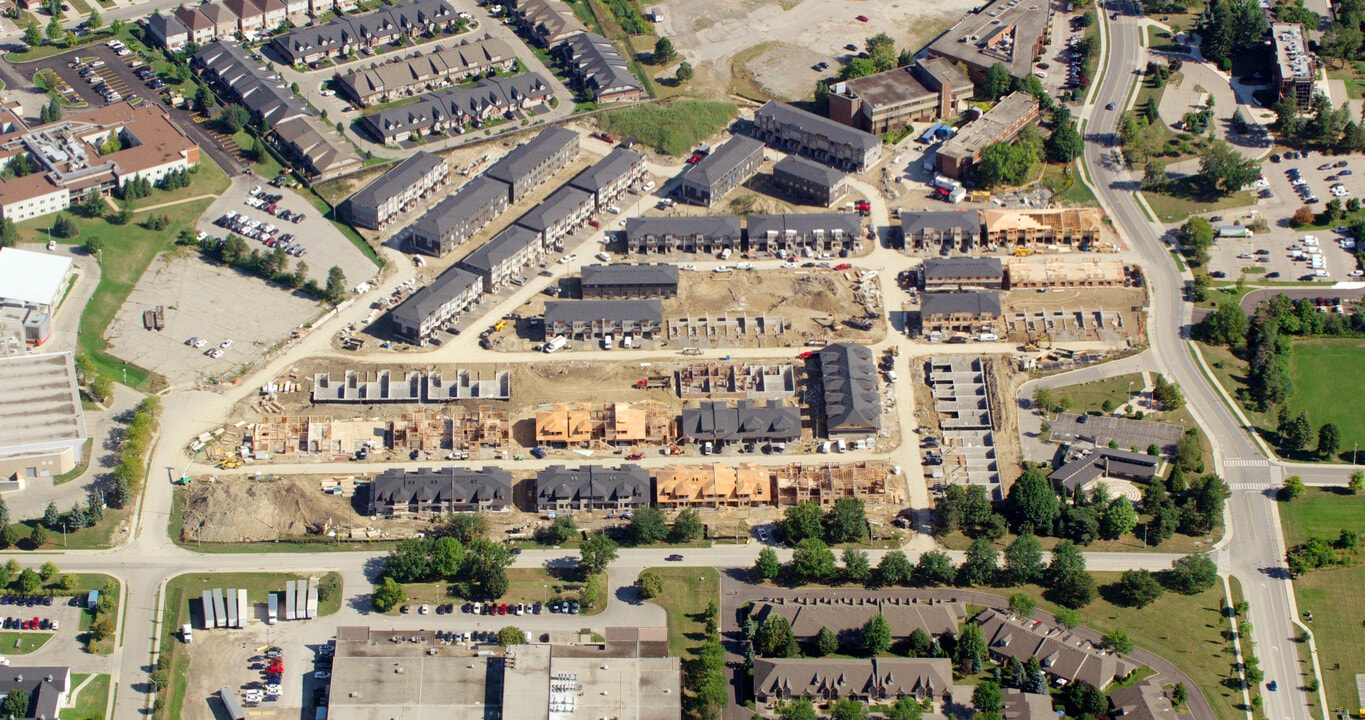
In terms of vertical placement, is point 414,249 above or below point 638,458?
above

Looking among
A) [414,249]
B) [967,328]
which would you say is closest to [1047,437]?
[967,328]

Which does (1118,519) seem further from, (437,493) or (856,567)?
(437,493)

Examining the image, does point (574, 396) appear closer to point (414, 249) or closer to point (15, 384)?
point (414, 249)

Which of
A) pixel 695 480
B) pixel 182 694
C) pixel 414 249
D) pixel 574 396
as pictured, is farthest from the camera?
pixel 414 249

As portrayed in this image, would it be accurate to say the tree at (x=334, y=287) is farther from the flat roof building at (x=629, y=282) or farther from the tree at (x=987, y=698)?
the tree at (x=987, y=698)

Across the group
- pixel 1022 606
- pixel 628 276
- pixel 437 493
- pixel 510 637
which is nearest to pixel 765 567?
pixel 1022 606

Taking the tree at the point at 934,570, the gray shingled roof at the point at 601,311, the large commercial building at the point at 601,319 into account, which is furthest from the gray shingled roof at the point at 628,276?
the tree at the point at 934,570
